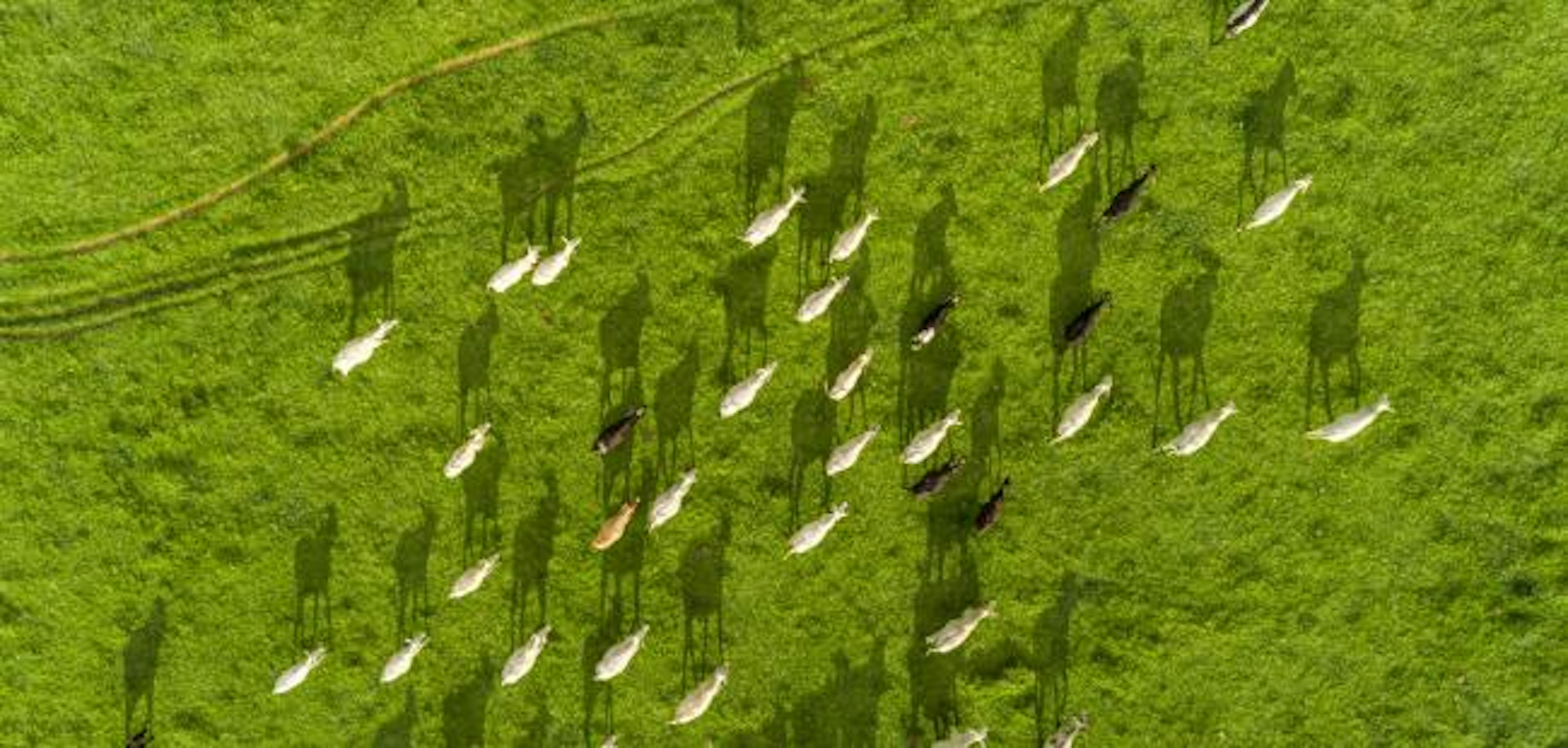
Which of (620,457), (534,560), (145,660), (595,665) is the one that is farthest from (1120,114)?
(145,660)

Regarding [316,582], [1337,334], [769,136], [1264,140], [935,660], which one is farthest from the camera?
[316,582]

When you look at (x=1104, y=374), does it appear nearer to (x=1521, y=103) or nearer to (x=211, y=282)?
(x=1521, y=103)

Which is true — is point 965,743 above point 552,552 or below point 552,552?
below

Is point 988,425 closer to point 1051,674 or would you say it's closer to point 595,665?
point 1051,674

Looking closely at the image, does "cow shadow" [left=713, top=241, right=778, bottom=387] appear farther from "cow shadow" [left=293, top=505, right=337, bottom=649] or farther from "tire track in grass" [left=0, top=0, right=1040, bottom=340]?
"cow shadow" [left=293, top=505, right=337, bottom=649]

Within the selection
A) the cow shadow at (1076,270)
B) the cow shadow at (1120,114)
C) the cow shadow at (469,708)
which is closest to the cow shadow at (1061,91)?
the cow shadow at (1120,114)

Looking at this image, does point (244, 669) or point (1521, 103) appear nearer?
point (1521, 103)

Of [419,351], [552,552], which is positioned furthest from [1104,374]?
[419,351]
